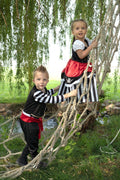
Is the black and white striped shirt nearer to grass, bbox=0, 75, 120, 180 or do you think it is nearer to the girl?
the girl

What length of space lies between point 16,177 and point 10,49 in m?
1.83

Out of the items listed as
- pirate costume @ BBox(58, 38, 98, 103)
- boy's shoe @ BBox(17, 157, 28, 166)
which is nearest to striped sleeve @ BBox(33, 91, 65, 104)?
pirate costume @ BBox(58, 38, 98, 103)

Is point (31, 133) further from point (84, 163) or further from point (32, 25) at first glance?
point (32, 25)

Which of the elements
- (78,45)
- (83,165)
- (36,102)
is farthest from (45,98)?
(83,165)

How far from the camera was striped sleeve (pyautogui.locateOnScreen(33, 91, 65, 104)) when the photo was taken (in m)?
2.00

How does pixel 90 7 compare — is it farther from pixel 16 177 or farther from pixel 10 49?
pixel 16 177

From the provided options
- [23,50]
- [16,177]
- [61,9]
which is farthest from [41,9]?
[16,177]

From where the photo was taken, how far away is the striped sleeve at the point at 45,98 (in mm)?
2000

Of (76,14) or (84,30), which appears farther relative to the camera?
(76,14)

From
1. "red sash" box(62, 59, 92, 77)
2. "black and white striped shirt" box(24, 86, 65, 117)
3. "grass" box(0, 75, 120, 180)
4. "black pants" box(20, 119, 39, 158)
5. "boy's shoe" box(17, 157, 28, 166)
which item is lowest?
"grass" box(0, 75, 120, 180)

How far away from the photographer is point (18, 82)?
3.74 metres

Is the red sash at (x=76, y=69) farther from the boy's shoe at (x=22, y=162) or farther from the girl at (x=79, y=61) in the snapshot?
the boy's shoe at (x=22, y=162)

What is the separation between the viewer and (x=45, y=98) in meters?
2.05

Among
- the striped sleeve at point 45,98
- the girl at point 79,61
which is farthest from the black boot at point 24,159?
the girl at point 79,61
